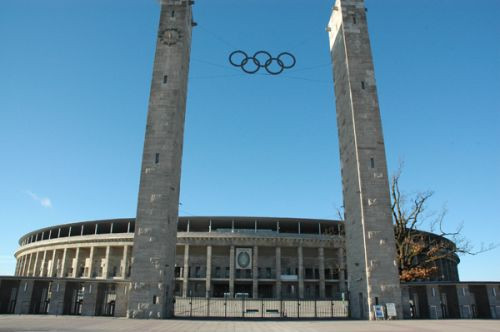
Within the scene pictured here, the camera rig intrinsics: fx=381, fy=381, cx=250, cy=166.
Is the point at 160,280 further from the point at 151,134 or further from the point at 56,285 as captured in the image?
the point at 151,134

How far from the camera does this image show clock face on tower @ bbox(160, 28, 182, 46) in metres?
32.7

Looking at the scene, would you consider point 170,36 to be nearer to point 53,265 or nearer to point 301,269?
point 301,269

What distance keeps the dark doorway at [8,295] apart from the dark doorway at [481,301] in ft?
103

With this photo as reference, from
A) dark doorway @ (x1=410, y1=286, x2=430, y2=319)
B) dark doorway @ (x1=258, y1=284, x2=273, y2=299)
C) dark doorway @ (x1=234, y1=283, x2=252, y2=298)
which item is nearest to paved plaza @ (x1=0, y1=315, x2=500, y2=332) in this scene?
dark doorway @ (x1=410, y1=286, x2=430, y2=319)

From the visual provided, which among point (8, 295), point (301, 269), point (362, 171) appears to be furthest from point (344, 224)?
point (301, 269)

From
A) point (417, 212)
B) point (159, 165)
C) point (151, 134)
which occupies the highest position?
point (151, 134)

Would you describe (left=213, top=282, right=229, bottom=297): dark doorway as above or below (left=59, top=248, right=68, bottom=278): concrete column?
below

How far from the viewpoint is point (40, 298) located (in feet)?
87.7

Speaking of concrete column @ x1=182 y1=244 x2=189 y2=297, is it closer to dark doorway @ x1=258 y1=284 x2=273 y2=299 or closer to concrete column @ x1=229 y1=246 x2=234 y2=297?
concrete column @ x1=229 y1=246 x2=234 y2=297

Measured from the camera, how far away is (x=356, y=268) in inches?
1147

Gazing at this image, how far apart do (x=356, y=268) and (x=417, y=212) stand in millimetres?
10074

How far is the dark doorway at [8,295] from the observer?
25.7 meters

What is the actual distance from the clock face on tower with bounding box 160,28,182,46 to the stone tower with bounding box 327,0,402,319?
47.3 feet

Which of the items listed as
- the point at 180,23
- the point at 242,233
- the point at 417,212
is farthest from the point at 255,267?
the point at 180,23
